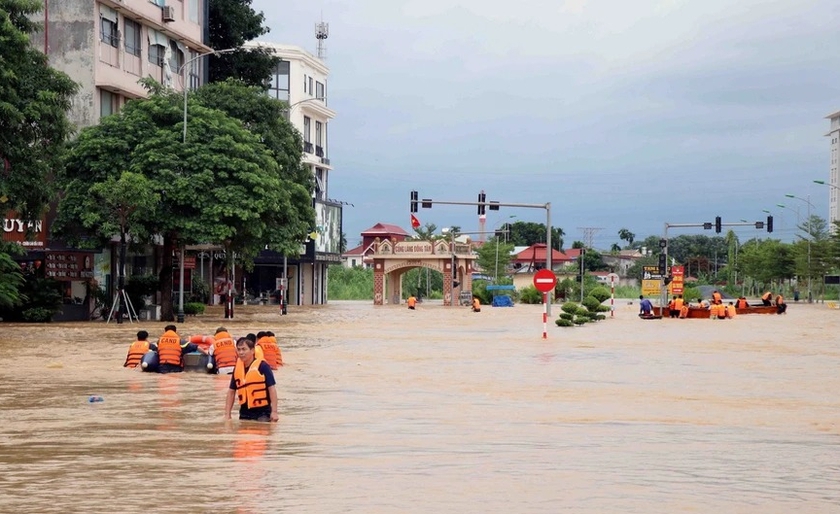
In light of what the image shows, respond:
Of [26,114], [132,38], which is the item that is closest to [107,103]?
[132,38]

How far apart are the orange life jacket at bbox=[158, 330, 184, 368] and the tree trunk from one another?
23.9m

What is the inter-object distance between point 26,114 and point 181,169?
10.6 meters

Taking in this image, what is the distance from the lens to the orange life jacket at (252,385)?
52.6 feet

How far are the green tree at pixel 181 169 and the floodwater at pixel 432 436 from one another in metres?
14.1

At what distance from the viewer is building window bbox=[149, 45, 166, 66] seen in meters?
55.4

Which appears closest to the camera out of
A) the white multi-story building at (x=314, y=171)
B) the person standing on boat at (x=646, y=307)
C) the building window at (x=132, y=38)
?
the building window at (x=132, y=38)

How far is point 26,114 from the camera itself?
119 ft

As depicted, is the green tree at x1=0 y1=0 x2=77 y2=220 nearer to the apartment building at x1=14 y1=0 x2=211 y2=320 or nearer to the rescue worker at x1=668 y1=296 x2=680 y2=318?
the apartment building at x1=14 y1=0 x2=211 y2=320

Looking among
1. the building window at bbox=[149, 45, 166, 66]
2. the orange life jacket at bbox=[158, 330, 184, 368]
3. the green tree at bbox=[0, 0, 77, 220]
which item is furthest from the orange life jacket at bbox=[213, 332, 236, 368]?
the building window at bbox=[149, 45, 166, 66]

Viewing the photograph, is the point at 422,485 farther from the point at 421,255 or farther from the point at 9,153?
the point at 421,255

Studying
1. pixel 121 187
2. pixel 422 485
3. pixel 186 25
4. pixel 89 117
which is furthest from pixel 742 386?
pixel 186 25

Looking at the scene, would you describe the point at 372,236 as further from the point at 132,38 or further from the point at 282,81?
the point at 132,38

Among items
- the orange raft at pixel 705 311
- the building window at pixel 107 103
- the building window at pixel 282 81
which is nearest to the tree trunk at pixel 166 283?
the building window at pixel 107 103

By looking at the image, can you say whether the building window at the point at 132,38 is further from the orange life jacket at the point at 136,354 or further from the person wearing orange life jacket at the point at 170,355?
the person wearing orange life jacket at the point at 170,355
